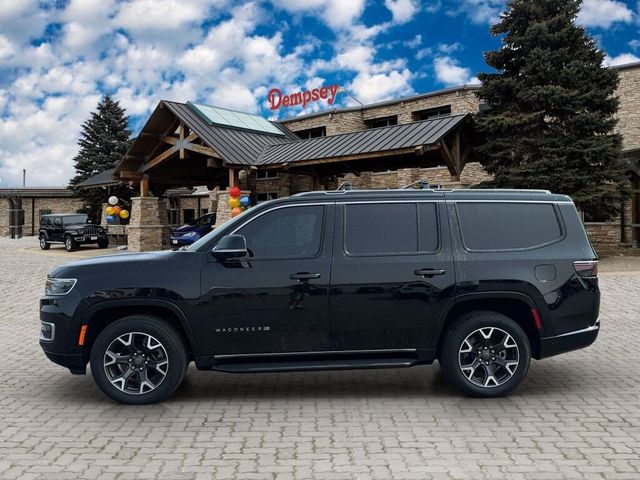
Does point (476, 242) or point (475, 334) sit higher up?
point (476, 242)

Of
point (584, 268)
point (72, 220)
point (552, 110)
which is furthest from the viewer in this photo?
point (72, 220)

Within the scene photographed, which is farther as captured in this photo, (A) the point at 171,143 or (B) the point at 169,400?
(A) the point at 171,143

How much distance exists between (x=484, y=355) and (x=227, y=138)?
20306mm

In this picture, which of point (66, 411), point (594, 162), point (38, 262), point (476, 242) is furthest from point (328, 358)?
point (38, 262)

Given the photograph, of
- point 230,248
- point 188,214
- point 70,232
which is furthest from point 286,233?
point 188,214

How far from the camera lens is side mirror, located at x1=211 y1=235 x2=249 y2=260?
5.38 meters

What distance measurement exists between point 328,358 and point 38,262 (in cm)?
2104

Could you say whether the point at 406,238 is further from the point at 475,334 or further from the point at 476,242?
the point at 475,334

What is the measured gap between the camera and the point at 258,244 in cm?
566

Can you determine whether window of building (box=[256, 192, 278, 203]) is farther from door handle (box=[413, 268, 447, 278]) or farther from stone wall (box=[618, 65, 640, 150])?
door handle (box=[413, 268, 447, 278])

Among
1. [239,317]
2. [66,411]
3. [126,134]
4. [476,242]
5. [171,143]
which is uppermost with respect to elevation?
[126,134]

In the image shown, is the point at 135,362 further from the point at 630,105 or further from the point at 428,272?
the point at 630,105

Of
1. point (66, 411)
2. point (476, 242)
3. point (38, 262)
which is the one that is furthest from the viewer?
point (38, 262)

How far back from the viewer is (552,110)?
19.7m
